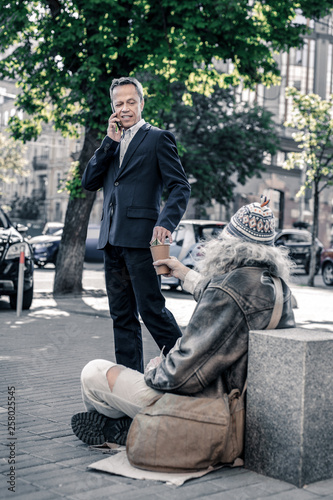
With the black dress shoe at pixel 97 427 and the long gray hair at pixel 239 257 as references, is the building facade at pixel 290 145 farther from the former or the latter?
the long gray hair at pixel 239 257

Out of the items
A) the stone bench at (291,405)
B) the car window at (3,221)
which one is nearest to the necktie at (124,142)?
the stone bench at (291,405)

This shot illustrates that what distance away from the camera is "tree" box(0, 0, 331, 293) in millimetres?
13242

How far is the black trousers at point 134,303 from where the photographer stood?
460 cm

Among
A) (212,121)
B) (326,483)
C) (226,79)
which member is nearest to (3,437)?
(326,483)

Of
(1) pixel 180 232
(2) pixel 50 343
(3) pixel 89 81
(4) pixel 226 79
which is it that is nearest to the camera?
(2) pixel 50 343

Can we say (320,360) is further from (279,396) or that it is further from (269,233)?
(269,233)

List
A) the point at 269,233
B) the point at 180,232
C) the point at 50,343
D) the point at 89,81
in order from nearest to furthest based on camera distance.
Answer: the point at 269,233 < the point at 50,343 < the point at 89,81 < the point at 180,232

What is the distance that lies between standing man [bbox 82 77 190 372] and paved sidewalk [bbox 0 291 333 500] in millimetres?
737

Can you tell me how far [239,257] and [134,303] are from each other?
4.84 feet

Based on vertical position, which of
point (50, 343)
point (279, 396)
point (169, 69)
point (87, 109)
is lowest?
point (50, 343)

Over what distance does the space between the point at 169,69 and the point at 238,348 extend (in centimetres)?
1141

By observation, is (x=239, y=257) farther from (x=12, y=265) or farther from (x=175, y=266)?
(x=12, y=265)

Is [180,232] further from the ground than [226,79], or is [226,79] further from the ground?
[226,79]

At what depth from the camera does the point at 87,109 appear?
532 inches
